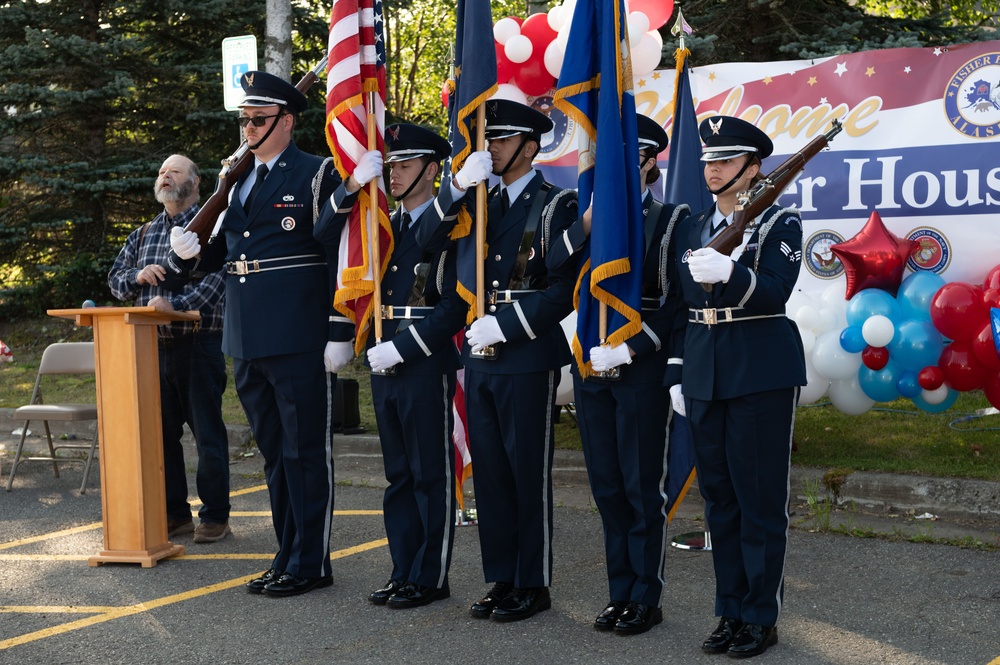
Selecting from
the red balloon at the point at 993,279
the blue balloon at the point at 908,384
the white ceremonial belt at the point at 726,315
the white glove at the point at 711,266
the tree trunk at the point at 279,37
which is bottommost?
the blue balloon at the point at 908,384

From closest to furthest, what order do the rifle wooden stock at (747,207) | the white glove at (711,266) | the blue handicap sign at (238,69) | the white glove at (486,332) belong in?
the white glove at (711,266) → the rifle wooden stock at (747,207) → the white glove at (486,332) → the blue handicap sign at (238,69)

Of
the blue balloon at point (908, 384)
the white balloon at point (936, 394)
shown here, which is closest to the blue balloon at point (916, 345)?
the blue balloon at point (908, 384)

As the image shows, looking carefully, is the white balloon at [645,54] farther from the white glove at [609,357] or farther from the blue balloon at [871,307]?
the white glove at [609,357]

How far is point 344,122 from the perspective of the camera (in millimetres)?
5207

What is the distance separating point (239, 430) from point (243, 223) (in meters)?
3.81

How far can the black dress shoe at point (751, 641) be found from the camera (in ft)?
13.8

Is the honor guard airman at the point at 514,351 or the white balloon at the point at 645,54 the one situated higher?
the white balloon at the point at 645,54

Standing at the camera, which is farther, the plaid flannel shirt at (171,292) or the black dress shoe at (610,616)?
the plaid flannel shirt at (171,292)

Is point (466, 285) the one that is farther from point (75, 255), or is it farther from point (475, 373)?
point (75, 255)

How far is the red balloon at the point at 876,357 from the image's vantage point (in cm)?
665

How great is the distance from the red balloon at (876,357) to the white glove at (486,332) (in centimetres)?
292

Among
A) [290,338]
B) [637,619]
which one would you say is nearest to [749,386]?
[637,619]

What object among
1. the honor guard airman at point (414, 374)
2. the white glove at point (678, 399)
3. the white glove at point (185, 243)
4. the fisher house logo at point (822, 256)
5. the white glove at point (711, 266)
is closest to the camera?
the white glove at point (711, 266)

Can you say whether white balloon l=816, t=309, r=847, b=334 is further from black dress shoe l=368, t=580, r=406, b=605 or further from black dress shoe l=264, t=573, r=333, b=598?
black dress shoe l=264, t=573, r=333, b=598
